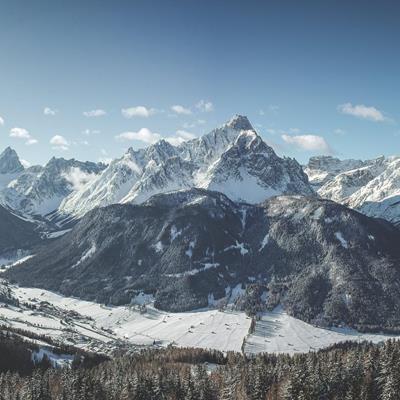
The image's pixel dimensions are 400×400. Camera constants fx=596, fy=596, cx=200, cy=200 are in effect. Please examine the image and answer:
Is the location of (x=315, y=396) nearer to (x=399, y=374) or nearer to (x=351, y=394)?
(x=351, y=394)

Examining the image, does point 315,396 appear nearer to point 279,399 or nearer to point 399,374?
point 279,399

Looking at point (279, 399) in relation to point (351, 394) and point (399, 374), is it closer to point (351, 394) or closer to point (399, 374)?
point (351, 394)

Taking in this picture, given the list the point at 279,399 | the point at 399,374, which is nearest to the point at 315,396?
the point at 279,399

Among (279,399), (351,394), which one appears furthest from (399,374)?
(279,399)

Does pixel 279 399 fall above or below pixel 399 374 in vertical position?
below
